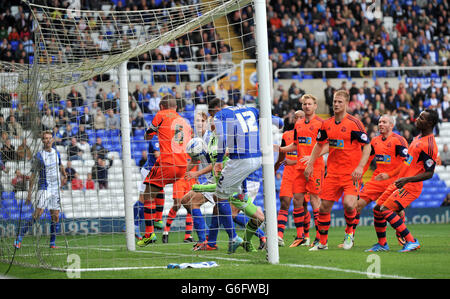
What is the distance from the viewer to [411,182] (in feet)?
31.2

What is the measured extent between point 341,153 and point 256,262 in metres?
2.62

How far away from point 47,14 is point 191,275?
12.0 feet

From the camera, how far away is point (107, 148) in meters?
13.9

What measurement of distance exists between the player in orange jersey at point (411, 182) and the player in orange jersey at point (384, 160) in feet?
1.27

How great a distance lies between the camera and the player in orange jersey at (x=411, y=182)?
30.8 feet

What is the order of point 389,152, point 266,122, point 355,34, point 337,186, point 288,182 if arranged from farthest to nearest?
1. point 355,34
2. point 288,182
3. point 389,152
4. point 337,186
5. point 266,122

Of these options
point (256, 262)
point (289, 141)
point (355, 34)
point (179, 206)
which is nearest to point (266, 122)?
point (256, 262)

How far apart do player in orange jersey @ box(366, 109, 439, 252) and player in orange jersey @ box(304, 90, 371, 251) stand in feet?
1.67

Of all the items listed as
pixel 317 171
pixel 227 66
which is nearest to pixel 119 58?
pixel 317 171

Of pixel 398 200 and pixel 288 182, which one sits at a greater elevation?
pixel 288 182

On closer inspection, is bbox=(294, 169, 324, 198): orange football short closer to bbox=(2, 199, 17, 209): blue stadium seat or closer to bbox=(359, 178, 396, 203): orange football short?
bbox=(359, 178, 396, 203): orange football short

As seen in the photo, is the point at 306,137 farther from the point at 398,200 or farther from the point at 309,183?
the point at 398,200

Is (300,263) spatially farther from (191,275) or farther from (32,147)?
(32,147)

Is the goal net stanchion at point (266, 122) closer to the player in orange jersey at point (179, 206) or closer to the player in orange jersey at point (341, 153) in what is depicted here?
the player in orange jersey at point (341, 153)
